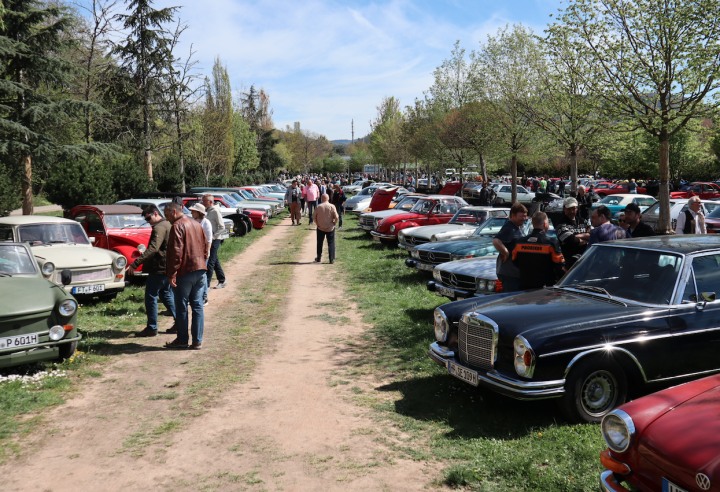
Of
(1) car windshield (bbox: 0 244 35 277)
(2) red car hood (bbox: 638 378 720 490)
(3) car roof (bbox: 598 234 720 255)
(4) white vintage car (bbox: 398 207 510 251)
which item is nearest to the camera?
(2) red car hood (bbox: 638 378 720 490)

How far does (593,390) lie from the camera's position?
4.85 meters

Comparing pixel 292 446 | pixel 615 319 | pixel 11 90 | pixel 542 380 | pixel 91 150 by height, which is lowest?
pixel 292 446

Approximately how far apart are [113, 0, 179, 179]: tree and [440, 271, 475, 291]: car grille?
25.2m

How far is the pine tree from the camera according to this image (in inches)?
787

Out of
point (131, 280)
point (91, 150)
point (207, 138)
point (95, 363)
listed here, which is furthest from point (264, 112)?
point (95, 363)

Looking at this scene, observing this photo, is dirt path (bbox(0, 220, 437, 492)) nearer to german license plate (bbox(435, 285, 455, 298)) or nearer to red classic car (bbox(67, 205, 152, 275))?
german license plate (bbox(435, 285, 455, 298))

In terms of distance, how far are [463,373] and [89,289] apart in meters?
7.16

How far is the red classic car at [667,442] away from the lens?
274cm

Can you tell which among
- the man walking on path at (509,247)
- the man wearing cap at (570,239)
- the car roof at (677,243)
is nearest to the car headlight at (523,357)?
the car roof at (677,243)

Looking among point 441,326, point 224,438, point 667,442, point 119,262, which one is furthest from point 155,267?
point 667,442

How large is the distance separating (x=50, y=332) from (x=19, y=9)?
2005 centimetres

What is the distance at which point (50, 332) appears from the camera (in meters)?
6.24

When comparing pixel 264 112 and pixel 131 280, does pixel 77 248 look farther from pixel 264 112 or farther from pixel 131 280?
pixel 264 112

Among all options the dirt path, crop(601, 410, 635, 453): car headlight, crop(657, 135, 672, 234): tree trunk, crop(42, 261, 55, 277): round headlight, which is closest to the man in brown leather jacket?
the dirt path
